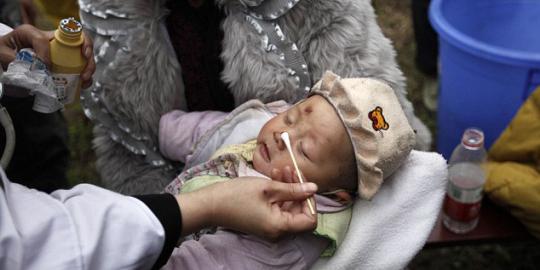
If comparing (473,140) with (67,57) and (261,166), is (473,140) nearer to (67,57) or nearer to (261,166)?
(261,166)

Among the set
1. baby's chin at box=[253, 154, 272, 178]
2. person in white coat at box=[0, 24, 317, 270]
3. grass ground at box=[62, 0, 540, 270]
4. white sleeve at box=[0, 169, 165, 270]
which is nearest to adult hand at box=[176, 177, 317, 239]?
person in white coat at box=[0, 24, 317, 270]

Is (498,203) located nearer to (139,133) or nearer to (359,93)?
(359,93)

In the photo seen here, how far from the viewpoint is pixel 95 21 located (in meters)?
1.34

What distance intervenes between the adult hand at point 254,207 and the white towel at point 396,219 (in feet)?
0.81

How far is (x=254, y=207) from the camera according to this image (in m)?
1.02

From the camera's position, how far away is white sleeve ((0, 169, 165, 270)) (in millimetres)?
813

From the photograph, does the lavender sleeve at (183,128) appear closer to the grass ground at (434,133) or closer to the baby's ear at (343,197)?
the baby's ear at (343,197)

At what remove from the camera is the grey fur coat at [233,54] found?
1.33m

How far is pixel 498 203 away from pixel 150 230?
107 centimetres

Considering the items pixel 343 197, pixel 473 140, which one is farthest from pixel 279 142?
pixel 473 140

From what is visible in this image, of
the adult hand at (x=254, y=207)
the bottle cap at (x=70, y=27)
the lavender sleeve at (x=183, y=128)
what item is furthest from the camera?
the lavender sleeve at (x=183, y=128)

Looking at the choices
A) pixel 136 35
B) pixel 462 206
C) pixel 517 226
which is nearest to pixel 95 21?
pixel 136 35

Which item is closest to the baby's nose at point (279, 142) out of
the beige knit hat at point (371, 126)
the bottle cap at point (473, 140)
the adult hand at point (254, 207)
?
the beige knit hat at point (371, 126)

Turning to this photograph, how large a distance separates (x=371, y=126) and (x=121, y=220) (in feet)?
1.79
